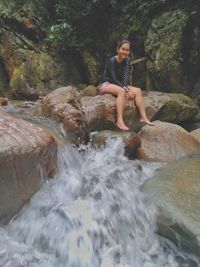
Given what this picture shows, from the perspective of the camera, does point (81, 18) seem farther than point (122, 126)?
Yes

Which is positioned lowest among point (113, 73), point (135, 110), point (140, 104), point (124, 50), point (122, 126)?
point (122, 126)

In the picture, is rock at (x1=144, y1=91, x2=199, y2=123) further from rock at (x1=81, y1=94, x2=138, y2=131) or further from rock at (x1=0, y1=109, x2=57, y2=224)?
rock at (x1=0, y1=109, x2=57, y2=224)

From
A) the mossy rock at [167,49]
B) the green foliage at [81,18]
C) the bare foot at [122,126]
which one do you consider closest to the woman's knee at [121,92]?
the bare foot at [122,126]

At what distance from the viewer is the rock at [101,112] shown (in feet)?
20.5

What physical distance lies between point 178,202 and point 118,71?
3.67m

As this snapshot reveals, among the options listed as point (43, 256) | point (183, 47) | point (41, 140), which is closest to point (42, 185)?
point (41, 140)

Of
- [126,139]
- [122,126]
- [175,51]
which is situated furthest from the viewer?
[175,51]

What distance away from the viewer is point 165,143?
5.99m

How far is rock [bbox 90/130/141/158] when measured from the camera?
224 inches

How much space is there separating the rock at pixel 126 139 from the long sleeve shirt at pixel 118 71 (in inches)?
49.5

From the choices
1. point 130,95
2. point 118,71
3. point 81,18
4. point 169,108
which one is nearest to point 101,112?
point 130,95

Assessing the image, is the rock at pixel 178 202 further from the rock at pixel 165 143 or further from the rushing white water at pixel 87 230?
the rock at pixel 165 143

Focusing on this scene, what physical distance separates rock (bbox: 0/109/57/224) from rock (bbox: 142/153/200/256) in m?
1.10

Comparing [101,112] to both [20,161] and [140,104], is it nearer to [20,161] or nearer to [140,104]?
[140,104]
